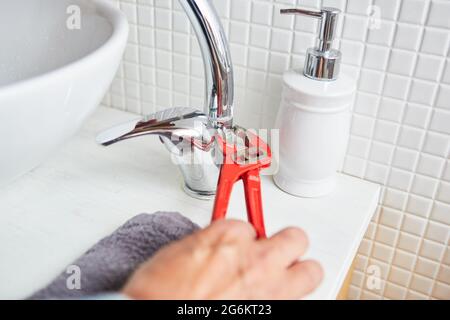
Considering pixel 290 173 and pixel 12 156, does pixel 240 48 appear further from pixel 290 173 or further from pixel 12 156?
pixel 12 156

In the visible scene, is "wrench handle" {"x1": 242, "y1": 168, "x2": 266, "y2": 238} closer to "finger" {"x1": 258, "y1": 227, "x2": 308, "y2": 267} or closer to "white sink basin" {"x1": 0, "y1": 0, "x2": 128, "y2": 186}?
"finger" {"x1": 258, "y1": 227, "x2": 308, "y2": 267}

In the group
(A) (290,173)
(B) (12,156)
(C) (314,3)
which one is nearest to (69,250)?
(B) (12,156)

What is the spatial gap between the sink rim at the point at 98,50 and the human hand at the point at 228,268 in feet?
0.56

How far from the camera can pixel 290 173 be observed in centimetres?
54

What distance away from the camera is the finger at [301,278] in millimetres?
361

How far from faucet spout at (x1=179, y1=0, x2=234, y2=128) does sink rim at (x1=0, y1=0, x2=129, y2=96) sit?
8 centimetres

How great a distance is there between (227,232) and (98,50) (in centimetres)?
23

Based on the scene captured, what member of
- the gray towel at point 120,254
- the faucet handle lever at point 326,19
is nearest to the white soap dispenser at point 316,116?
the faucet handle lever at point 326,19

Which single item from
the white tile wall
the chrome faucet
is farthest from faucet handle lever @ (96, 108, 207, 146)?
the white tile wall

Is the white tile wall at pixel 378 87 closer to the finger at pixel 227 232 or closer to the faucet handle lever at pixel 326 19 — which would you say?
the faucet handle lever at pixel 326 19

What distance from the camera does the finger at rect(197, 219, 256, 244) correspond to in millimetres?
349

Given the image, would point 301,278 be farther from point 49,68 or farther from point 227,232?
point 49,68

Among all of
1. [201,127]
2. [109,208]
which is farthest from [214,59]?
[109,208]

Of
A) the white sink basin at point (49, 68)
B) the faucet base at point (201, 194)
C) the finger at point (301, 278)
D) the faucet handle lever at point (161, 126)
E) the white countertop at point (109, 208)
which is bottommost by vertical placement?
the white countertop at point (109, 208)
